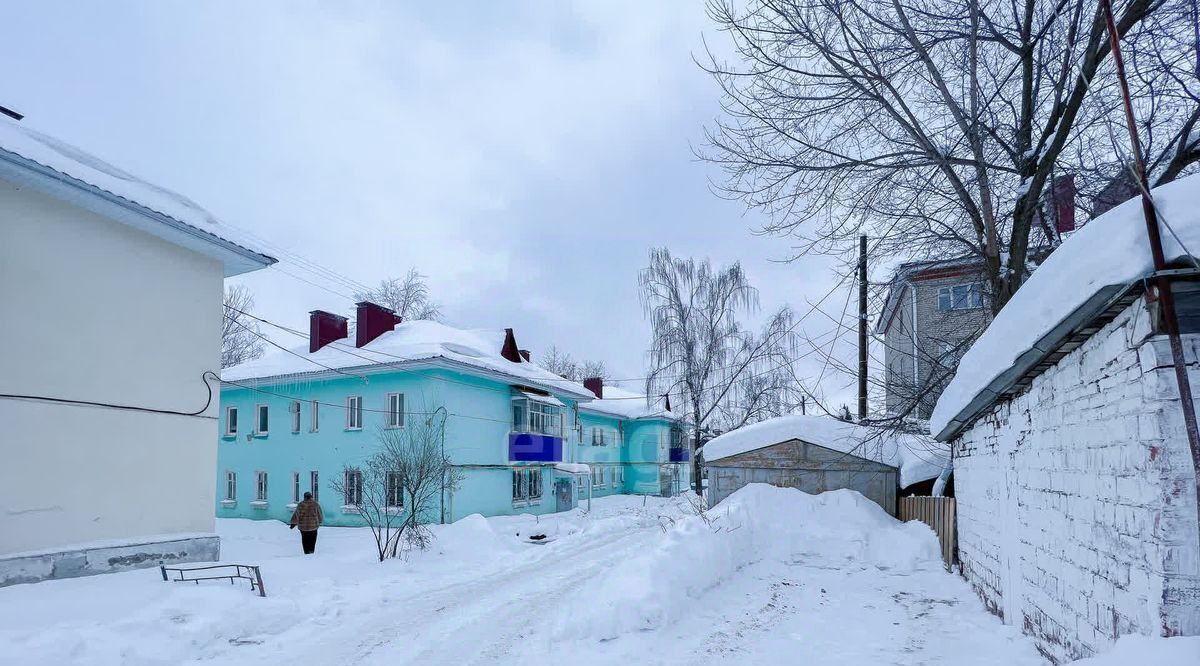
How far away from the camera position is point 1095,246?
393cm

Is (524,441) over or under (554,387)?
under

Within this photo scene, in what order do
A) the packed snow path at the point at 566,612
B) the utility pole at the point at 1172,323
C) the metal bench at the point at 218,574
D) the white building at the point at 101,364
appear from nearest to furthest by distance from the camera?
1. the utility pole at the point at 1172,323
2. the packed snow path at the point at 566,612
3. the metal bench at the point at 218,574
4. the white building at the point at 101,364

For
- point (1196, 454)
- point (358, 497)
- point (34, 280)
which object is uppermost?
point (34, 280)

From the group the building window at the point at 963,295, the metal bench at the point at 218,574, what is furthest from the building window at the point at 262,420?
the building window at the point at 963,295

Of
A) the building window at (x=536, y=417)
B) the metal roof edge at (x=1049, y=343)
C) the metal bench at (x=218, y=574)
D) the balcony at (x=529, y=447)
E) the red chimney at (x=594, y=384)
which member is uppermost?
the red chimney at (x=594, y=384)

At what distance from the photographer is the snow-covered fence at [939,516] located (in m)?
11.3

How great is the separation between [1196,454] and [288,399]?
2646cm

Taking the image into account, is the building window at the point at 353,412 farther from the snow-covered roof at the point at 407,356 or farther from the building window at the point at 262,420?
the building window at the point at 262,420

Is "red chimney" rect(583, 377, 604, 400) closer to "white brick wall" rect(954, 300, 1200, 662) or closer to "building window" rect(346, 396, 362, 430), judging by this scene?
"building window" rect(346, 396, 362, 430)

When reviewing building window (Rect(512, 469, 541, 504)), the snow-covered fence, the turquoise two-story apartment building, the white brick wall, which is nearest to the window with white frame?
the turquoise two-story apartment building

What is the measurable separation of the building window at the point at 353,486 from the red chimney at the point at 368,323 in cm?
464

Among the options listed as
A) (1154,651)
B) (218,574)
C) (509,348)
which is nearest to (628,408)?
(509,348)

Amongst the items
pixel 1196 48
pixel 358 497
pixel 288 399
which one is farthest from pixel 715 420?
pixel 1196 48

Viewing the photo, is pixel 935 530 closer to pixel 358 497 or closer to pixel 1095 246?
pixel 1095 246
